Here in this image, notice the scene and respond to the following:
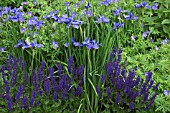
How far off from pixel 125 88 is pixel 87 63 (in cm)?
42

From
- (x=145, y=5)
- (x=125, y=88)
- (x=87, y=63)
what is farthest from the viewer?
(x=145, y=5)

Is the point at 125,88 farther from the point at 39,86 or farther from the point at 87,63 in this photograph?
the point at 39,86

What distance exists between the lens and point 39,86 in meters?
2.82

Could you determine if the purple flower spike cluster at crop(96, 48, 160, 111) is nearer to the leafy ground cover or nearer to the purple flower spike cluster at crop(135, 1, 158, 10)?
the leafy ground cover

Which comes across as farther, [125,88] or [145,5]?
[145,5]

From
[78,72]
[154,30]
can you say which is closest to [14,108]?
[78,72]

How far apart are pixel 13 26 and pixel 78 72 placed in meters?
0.84

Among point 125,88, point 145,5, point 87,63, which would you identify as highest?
point 145,5

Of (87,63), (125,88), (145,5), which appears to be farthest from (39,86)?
(145,5)

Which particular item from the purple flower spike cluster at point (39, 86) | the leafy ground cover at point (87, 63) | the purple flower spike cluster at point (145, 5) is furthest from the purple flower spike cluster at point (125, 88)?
the purple flower spike cluster at point (145, 5)

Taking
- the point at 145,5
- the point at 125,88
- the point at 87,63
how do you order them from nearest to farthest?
the point at 125,88, the point at 87,63, the point at 145,5

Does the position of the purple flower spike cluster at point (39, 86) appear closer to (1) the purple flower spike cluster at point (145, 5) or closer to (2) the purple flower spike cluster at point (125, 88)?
(2) the purple flower spike cluster at point (125, 88)

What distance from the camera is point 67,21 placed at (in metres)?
2.96

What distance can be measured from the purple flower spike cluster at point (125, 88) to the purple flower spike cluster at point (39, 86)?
0.70 feet
